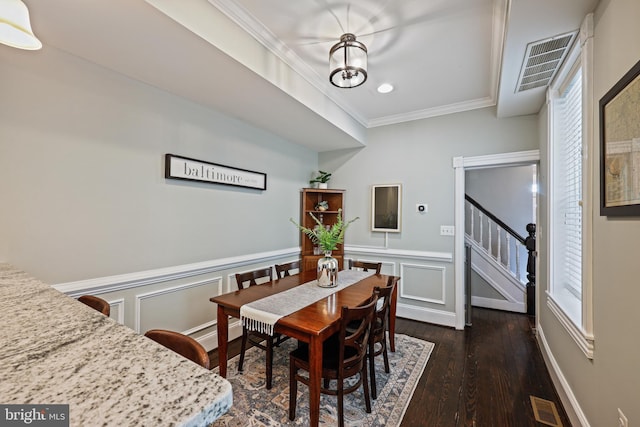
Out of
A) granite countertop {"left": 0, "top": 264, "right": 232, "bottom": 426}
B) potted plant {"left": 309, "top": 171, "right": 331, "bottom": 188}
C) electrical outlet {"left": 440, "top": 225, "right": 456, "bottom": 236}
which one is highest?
potted plant {"left": 309, "top": 171, "right": 331, "bottom": 188}

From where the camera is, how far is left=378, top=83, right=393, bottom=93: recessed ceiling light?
2.84 m

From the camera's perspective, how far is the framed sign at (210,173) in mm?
2400

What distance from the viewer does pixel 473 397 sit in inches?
80.7

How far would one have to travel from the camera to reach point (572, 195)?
2.13 m

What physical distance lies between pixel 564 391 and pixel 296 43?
3200 mm

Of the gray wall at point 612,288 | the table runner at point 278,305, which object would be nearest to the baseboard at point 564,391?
the gray wall at point 612,288

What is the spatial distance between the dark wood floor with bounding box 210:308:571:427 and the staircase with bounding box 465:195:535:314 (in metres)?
0.55

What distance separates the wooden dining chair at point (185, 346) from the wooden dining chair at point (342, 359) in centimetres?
83

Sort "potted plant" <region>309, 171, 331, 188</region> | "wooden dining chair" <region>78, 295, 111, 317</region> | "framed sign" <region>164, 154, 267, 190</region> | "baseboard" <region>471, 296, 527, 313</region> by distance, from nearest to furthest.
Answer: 1. "wooden dining chair" <region>78, 295, 111, 317</region>
2. "framed sign" <region>164, 154, 267, 190</region>
3. "baseboard" <region>471, 296, 527, 313</region>
4. "potted plant" <region>309, 171, 331, 188</region>

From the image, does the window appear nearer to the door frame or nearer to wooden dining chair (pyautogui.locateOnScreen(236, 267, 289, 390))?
the door frame

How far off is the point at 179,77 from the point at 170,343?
76.8 inches

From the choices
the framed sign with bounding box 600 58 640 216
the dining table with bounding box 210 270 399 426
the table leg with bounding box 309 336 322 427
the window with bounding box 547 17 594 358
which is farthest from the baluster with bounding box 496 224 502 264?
the table leg with bounding box 309 336 322 427

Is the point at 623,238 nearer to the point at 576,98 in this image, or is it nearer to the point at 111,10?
the point at 576,98

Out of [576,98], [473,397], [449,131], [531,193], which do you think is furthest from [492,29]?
[531,193]
